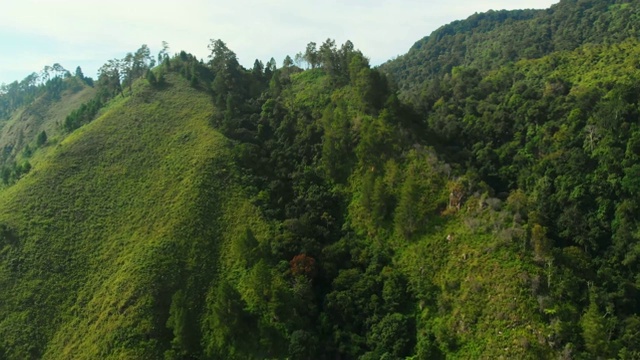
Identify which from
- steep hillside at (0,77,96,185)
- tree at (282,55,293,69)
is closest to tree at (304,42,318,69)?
tree at (282,55,293,69)

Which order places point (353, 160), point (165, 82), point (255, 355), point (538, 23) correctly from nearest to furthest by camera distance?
point (255, 355), point (353, 160), point (165, 82), point (538, 23)

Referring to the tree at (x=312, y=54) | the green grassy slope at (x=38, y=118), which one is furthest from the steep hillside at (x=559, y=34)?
the green grassy slope at (x=38, y=118)

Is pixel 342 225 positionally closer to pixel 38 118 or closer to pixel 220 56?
pixel 220 56

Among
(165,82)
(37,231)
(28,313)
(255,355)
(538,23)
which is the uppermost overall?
(538,23)

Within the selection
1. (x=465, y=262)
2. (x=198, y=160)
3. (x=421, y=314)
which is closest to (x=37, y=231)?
(x=198, y=160)

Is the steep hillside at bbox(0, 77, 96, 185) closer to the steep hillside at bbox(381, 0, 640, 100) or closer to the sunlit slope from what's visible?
the sunlit slope

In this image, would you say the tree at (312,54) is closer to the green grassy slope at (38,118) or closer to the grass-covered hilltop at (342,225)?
the grass-covered hilltop at (342,225)

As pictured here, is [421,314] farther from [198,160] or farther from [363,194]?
[198,160]

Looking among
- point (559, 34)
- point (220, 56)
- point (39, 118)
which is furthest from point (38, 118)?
point (559, 34)
